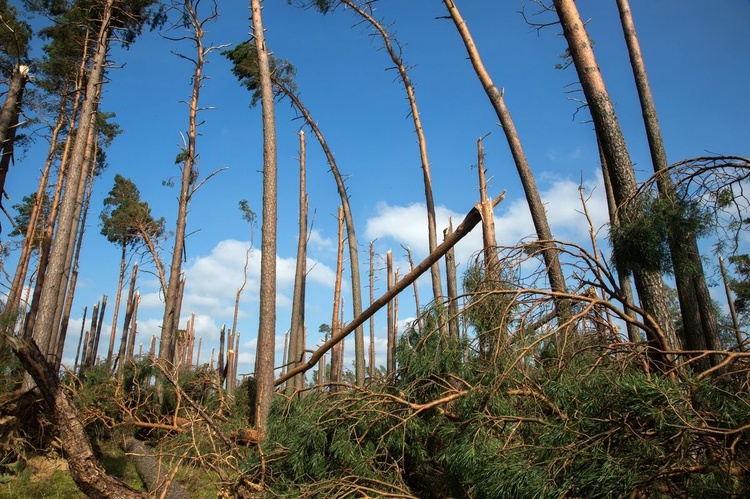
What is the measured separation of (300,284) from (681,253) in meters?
12.0

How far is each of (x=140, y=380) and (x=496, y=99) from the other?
828 cm

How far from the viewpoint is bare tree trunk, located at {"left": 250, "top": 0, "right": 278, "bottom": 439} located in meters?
7.44

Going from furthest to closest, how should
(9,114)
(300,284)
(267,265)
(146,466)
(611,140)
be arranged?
(300,284) < (267,265) < (9,114) < (146,466) < (611,140)

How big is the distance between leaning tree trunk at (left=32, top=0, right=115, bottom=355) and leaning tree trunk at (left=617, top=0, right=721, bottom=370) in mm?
9199

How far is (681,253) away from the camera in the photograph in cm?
412

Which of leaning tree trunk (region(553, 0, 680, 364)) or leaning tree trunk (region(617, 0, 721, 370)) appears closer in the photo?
leaning tree trunk (region(617, 0, 721, 370))

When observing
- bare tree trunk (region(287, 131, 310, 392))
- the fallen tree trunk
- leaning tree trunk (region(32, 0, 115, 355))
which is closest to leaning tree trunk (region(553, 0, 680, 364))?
the fallen tree trunk

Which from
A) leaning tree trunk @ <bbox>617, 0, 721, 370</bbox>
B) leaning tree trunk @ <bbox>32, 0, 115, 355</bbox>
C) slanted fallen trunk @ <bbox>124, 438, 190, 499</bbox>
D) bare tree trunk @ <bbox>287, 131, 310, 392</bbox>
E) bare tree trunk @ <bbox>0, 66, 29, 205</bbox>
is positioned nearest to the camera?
leaning tree trunk @ <bbox>617, 0, 721, 370</bbox>

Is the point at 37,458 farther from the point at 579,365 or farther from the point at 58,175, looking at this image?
the point at 58,175

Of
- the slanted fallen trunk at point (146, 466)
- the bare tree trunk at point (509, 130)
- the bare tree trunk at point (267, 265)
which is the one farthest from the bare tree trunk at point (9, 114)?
the bare tree trunk at point (509, 130)

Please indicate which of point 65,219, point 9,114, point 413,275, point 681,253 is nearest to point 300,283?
point 65,219

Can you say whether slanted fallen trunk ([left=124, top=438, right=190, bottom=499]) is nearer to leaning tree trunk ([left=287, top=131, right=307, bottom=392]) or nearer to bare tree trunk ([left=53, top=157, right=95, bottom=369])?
leaning tree trunk ([left=287, top=131, right=307, bottom=392])

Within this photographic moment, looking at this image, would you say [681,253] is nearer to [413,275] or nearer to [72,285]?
[413,275]

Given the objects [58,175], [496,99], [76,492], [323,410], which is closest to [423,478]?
[323,410]
